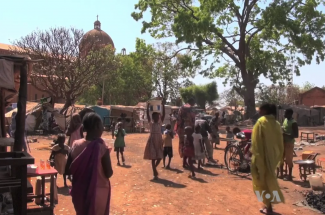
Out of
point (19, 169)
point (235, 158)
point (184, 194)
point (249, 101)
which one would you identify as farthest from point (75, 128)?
point (249, 101)

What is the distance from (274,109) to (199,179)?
3.22 meters

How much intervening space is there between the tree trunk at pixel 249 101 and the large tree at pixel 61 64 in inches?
528

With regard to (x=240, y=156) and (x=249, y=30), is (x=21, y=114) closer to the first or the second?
(x=240, y=156)

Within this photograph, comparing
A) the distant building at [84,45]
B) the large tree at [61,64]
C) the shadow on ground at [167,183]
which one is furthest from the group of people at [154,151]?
the large tree at [61,64]

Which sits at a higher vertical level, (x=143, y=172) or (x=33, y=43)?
(x=33, y=43)

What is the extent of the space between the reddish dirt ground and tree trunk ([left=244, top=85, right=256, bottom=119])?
71.9 ft

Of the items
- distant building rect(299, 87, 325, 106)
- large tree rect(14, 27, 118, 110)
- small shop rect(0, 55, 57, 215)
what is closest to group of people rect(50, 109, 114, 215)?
small shop rect(0, 55, 57, 215)

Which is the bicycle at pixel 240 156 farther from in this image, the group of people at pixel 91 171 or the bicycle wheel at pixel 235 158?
the group of people at pixel 91 171

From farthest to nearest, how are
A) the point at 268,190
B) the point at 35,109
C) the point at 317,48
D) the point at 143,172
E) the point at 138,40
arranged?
the point at 138,40
the point at 317,48
the point at 35,109
the point at 143,172
the point at 268,190

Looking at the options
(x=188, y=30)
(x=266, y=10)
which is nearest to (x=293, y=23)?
(x=266, y=10)

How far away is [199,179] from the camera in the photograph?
26.9 feet

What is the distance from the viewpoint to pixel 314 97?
47.5m

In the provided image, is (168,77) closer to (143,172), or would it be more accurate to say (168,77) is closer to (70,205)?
(143,172)

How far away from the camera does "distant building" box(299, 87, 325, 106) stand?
47.1 m
